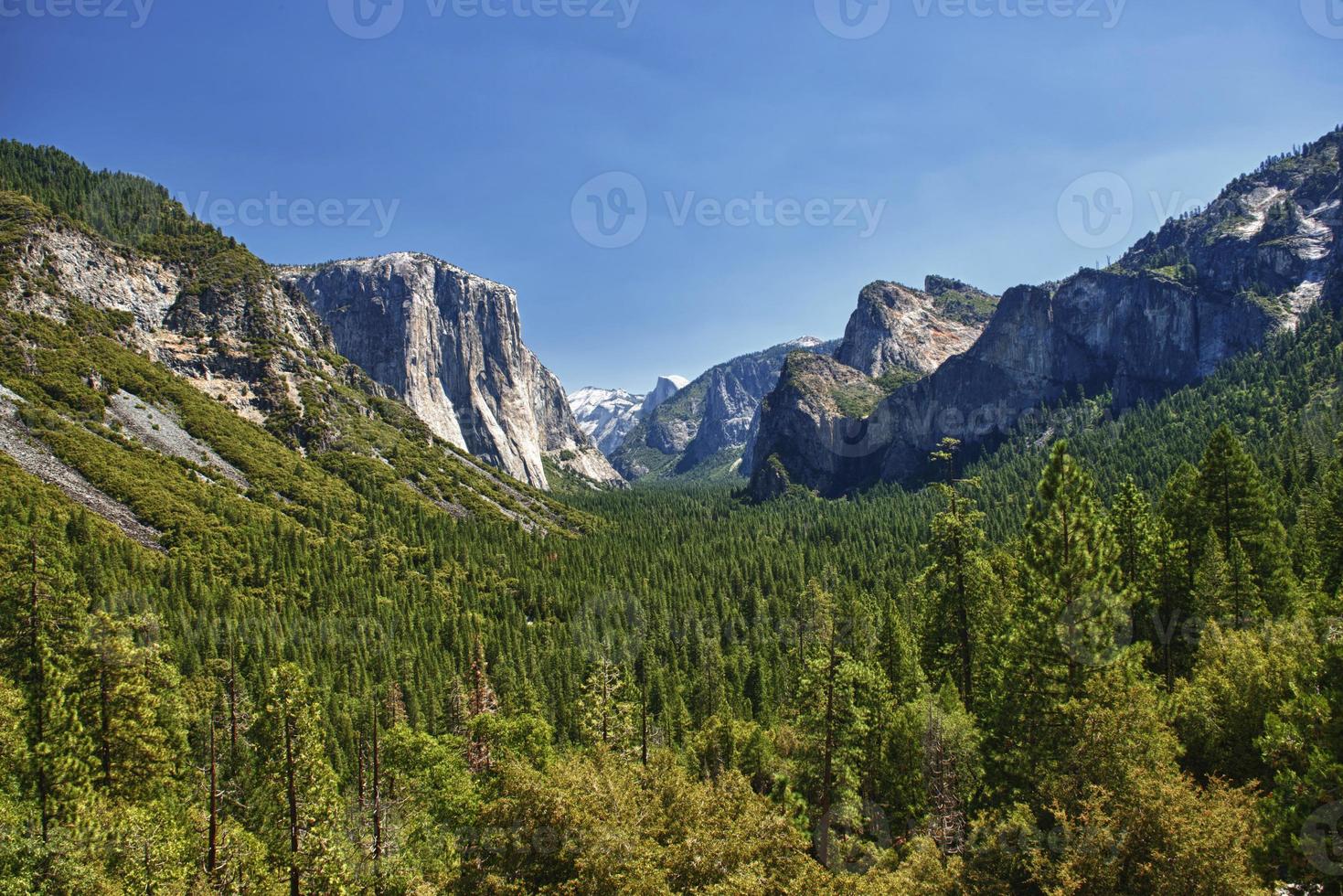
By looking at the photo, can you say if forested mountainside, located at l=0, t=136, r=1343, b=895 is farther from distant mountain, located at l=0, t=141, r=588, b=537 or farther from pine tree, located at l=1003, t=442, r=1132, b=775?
distant mountain, located at l=0, t=141, r=588, b=537

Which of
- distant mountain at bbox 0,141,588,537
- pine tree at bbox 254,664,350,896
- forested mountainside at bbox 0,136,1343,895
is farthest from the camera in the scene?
distant mountain at bbox 0,141,588,537

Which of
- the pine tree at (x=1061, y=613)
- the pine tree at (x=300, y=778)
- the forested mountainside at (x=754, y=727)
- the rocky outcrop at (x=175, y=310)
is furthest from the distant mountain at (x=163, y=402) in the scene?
the pine tree at (x=1061, y=613)

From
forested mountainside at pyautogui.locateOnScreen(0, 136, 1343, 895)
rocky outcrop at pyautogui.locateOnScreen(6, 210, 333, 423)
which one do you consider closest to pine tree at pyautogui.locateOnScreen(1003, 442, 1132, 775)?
forested mountainside at pyautogui.locateOnScreen(0, 136, 1343, 895)

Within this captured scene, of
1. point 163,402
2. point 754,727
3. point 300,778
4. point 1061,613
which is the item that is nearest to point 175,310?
point 163,402

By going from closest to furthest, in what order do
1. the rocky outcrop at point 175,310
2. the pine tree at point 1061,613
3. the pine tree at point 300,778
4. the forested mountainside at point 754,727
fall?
the forested mountainside at point 754,727, the pine tree at point 1061,613, the pine tree at point 300,778, the rocky outcrop at point 175,310

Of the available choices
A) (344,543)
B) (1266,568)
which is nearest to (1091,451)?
(1266,568)

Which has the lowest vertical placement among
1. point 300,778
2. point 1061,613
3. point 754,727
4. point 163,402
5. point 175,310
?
point 754,727

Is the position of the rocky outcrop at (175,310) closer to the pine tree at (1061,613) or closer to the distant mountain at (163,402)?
the distant mountain at (163,402)

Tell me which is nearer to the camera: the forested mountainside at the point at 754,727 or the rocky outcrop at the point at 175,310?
the forested mountainside at the point at 754,727

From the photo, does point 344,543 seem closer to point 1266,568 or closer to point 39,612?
point 39,612

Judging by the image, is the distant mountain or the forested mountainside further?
the distant mountain

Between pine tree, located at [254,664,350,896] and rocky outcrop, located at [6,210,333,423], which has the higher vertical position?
rocky outcrop, located at [6,210,333,423]

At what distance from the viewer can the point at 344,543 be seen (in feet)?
400

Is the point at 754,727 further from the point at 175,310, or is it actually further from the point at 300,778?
the point at 175,310
